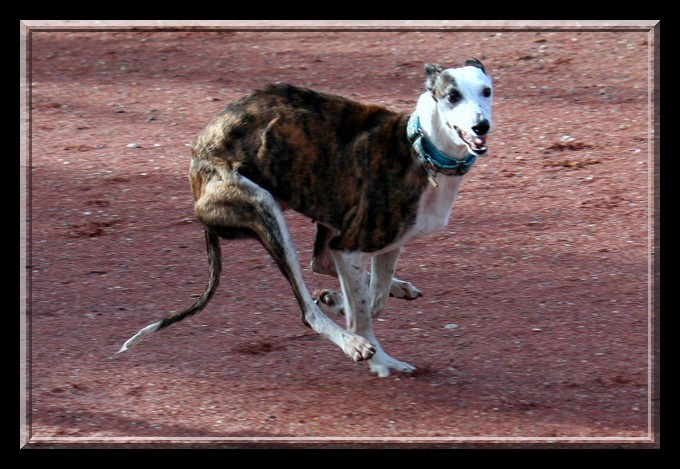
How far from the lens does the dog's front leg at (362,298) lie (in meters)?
7.39

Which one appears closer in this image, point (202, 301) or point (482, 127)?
point (482, 127)

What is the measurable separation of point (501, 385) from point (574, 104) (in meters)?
4.65

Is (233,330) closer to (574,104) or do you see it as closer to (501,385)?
(501,385)

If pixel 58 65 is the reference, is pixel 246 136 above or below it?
below

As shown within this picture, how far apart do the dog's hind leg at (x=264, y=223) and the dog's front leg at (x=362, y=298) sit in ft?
0.44

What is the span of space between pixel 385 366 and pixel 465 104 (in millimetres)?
1712

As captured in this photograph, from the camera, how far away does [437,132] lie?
23.3 ft

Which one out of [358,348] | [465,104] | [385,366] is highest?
[465,104]

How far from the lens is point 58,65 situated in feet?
43.1

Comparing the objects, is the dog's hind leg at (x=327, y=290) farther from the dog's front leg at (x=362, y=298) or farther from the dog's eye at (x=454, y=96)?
the dog's eye at (x=454, y=96)

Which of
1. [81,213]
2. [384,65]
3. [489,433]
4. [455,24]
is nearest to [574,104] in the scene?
[384,65]

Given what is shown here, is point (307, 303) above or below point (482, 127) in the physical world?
below

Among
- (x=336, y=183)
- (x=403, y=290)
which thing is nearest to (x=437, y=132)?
(x=336, y=183)

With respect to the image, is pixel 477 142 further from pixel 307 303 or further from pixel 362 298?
pixel 307 303
